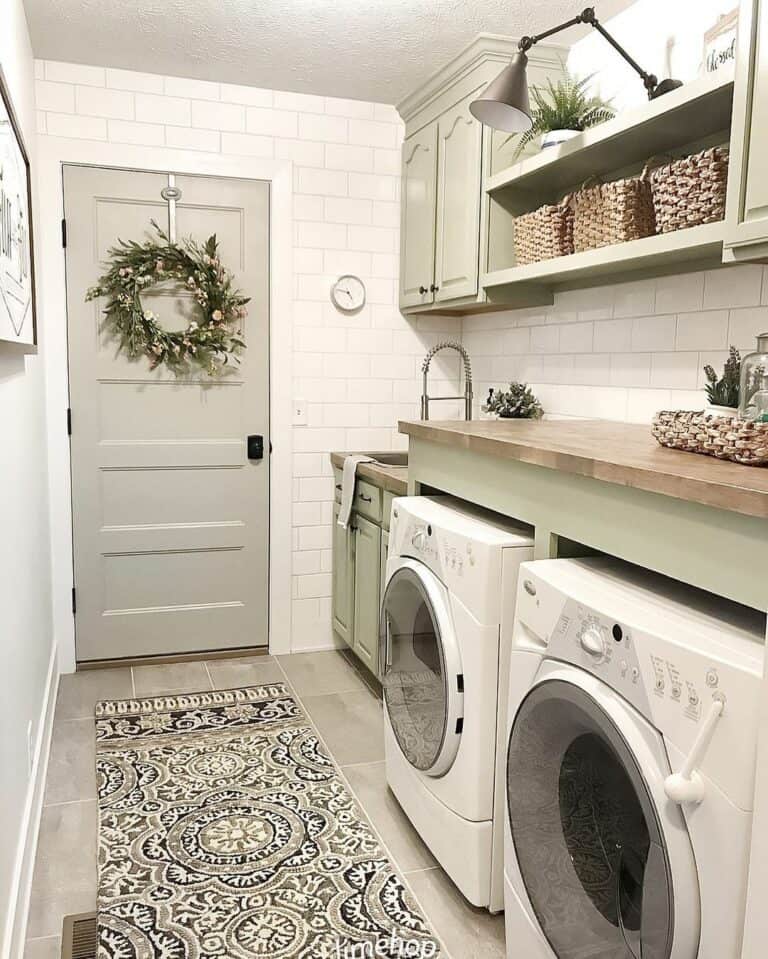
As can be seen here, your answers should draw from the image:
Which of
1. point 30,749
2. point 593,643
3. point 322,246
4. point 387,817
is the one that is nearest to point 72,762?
point 30,749

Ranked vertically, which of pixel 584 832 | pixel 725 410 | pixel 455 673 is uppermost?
pixel 725 410

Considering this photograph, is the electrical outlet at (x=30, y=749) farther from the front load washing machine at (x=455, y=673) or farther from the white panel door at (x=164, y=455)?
the white panel door at (x=164, y=455)

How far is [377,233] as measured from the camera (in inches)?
156

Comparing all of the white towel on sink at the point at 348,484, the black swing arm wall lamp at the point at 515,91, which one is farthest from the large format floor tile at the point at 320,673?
the black swing arm wall lamp at the point at 515,91

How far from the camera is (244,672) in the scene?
3.79m

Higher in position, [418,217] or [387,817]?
[418,217]

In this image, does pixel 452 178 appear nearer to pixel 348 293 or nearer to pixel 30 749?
pixel 348 293

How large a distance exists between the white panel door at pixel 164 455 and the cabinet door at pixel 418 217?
0.65 meters

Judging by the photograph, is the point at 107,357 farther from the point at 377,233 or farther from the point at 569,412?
the point at 569,412

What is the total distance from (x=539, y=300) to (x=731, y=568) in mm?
2134

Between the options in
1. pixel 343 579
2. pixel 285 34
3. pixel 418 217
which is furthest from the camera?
pixel 343 579

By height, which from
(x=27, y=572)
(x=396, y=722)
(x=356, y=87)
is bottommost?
(x=396, y=722)

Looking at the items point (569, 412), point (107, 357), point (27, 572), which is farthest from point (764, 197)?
point (107, 357)

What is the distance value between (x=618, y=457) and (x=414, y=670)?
0.96 meters
